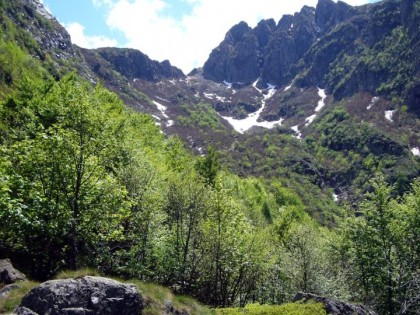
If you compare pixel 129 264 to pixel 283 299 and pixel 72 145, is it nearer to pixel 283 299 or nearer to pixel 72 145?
pixel 72 145

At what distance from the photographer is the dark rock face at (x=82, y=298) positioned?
46.7 feet

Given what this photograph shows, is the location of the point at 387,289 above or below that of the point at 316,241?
below

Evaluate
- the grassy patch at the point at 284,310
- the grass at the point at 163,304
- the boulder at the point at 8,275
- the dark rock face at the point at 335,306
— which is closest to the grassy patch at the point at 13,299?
the grass at the point at 163,304

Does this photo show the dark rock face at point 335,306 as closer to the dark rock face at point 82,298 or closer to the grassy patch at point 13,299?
the dark rock face at point 82,298

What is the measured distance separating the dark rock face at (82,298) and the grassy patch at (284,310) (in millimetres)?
7875

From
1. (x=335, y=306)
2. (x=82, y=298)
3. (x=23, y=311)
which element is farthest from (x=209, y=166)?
(x=23, y=311)

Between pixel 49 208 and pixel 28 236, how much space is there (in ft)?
7.25

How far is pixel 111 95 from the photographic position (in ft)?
222

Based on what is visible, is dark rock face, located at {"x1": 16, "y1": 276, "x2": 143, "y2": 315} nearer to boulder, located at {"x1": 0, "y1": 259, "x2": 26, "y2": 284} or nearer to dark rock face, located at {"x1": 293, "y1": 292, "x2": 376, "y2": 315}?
boulder, located at {"x1": 0, "y1": 259, "x2": 26, "y2": 284}

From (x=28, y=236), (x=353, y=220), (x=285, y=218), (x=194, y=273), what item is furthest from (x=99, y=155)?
(x=285, y=218)

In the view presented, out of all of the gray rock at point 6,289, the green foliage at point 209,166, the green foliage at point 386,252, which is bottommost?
the gray rock at point 6,289

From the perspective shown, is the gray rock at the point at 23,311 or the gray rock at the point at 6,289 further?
the gray rock at the point at 6,289

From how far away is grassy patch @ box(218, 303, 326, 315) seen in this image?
2247cm

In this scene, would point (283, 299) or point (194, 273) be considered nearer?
point (194, 273)
